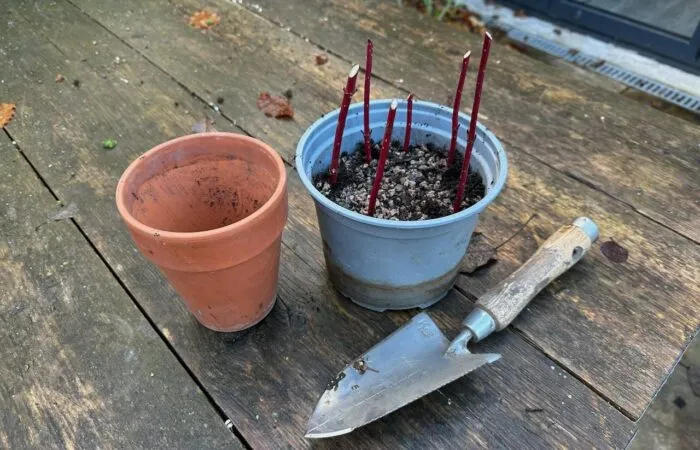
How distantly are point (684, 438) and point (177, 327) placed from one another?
141 centimetres

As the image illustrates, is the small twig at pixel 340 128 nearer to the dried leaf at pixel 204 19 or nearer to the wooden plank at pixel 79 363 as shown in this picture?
the wooden plank at pixel 79 363

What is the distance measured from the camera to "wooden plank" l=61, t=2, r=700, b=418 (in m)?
0.89

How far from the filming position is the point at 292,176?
1251mm

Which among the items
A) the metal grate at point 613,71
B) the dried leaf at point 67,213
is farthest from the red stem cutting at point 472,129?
the metal grate at point 613,71

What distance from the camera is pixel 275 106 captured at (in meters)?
1.44

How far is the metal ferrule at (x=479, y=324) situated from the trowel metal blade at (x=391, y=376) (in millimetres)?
44

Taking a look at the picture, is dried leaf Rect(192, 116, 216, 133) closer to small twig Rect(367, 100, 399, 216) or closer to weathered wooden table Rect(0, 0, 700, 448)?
weathered wooden table Rect(0, 0, 700, 448)

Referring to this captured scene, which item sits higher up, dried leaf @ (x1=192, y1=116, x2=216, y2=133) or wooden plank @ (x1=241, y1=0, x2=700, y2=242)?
wooden plank @ (x1=241, y1=0, x2=700, y2=242)

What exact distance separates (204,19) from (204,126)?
648mm

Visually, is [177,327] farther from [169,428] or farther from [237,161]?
[237,161]

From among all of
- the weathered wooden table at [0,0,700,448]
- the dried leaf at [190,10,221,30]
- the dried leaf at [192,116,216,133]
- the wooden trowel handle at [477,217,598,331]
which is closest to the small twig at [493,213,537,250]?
the weathered wooden table at [0,0,700,448]

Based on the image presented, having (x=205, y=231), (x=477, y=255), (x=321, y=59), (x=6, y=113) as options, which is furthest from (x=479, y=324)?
(x=6, y=113)

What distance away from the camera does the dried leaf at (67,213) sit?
1.15 m

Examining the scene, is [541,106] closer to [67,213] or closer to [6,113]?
[67,213]
